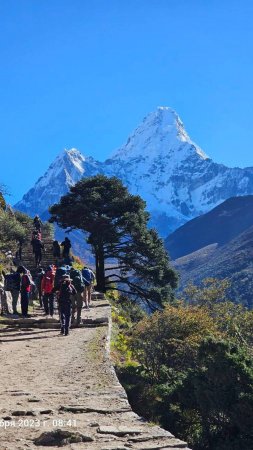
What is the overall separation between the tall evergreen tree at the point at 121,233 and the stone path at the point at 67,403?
55.0 ft

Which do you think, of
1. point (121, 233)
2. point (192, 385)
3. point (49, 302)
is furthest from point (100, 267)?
point (192, 385)

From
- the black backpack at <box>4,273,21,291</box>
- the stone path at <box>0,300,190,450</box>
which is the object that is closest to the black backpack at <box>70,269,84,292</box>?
the black backpack at <box>4,273,21,291</box>

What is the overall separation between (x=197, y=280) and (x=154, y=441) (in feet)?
545

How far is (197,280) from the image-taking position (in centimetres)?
16975

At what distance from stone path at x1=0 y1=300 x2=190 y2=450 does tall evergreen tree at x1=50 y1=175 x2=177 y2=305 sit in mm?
16763

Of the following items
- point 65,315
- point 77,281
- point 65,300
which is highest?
point 77,281

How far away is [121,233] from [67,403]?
73.6ft

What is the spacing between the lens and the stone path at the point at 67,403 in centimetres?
576

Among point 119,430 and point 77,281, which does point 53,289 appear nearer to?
point 77,281

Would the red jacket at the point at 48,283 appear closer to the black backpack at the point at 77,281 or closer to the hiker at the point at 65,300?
the black backpack at the point at 77,281

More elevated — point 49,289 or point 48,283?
point 48,283

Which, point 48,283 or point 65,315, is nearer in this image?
point 65,315

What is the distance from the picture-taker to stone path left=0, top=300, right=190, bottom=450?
5762mm

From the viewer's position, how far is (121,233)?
29594 millimetres
